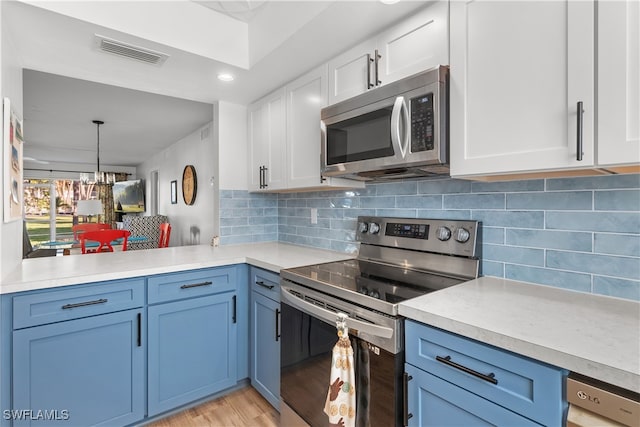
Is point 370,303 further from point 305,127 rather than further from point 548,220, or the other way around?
point 305,127

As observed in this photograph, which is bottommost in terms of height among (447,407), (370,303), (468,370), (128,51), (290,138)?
(447,407)

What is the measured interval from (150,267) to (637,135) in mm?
2037

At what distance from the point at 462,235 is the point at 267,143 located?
1606mm

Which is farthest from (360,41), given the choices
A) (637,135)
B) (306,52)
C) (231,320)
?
(231,320)

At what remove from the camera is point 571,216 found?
1209mm

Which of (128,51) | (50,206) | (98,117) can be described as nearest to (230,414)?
(128,51)

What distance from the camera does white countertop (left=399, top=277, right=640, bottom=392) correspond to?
28.2 inches

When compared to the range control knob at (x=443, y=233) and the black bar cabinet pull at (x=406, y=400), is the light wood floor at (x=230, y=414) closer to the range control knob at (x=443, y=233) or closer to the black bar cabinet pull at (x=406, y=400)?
the black bar cabinet pull at (x=406, y=400)

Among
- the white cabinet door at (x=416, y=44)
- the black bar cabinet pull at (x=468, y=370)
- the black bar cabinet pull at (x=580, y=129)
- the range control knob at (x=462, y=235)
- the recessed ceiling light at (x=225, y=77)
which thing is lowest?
the black bar cabinet pull at (x=468, y=370)

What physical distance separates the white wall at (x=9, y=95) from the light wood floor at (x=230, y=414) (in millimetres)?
1168

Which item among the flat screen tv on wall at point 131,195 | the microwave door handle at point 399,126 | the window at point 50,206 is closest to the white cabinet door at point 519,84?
the microwave door handle at point 399,126

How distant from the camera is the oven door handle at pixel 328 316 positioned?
3.68 feet

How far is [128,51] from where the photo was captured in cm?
181

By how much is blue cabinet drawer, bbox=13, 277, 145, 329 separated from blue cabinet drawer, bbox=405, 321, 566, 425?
4.74 ft
